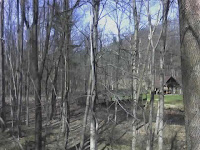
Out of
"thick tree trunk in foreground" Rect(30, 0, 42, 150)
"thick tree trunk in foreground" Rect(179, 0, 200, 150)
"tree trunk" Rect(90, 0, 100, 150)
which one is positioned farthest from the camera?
"thick tree trunk in foreground" Rect(30, 0, 42, 150)

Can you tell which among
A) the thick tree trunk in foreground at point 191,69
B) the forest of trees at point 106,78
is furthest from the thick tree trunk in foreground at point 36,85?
Answer: the thick tree trunk in foreground at point 191,69

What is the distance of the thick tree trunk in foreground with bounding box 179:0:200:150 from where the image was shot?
2.34 meters

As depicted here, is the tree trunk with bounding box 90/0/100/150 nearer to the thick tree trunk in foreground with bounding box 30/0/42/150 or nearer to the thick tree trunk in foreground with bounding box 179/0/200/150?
the thick tree trunk in foreground with bounding box 179/0/200/150

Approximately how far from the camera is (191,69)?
2.40m

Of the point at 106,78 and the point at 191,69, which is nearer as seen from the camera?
the point at 191,69

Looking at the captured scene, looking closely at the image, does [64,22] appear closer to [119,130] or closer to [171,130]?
[119,130]

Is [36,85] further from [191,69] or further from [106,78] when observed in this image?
[191,69]

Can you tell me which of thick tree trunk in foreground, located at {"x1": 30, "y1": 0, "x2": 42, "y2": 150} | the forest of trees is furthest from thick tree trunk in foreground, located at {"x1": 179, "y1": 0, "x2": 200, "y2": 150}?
thick tree trunk in foreground, located at {"x1": 30, "y1": 0, "x2": 42, "y2": 150}

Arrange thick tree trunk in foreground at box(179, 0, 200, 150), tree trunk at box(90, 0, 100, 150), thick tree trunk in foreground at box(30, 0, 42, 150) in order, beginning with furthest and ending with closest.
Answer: thick tree trunk in foreground at box(30, 0, 42, 150), tree trunk at box(90, 0, 100, 150), thick tree trunk in foreground at box(179, 0, 200, 150)

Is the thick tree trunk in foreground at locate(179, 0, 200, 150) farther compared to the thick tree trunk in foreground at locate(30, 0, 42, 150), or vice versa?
→ the thick tree trunk in foreground at locate(30, 0, 42, 150)

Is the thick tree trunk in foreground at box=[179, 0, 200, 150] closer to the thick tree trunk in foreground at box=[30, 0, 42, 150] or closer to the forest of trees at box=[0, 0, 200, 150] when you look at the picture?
the forest of trees at box=[0, 0, 200, 150]

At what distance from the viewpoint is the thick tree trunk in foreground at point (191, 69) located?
2.34 metres

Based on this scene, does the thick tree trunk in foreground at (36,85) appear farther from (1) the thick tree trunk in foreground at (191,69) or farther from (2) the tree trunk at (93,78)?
(1) the thick tree trunk in foreground at (191,69)

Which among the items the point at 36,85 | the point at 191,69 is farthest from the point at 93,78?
the point at 36,85
